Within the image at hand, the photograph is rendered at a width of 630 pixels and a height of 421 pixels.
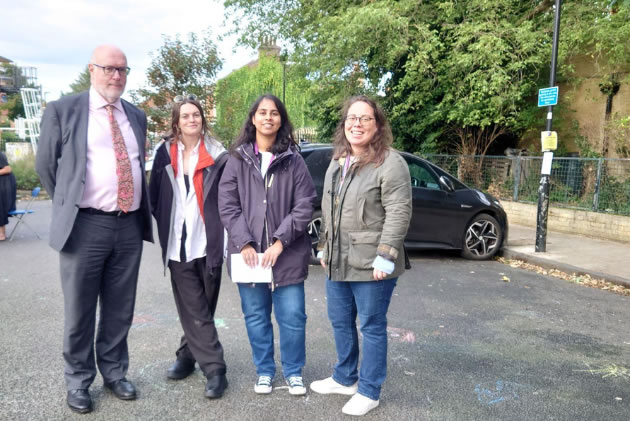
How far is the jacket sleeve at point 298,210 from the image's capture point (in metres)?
3.01

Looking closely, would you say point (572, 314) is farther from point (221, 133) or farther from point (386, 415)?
point (221, 133)

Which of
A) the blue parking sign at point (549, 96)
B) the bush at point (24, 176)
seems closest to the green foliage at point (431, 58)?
the blue parking sign at point (549, 96)

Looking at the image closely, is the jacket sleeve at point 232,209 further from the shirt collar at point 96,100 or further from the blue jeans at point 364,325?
the shirt collar at point 96,100

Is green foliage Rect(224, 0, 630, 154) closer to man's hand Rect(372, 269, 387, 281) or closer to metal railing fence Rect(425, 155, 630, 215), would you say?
metal railing fence Rect(425, 155, 630, 215)

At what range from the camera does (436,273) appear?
688cm

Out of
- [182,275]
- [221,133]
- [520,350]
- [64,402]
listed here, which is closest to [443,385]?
[520,350]

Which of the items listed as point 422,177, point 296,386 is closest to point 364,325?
point 296,386

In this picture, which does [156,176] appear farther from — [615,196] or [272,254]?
[615,196]

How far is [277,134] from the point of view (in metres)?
3.22

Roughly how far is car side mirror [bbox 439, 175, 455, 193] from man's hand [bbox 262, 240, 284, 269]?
5.07 m

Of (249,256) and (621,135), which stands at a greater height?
(621,135)

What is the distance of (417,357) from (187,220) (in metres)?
2.07

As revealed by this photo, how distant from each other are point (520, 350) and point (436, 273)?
109 inches

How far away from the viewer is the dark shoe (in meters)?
3.41
